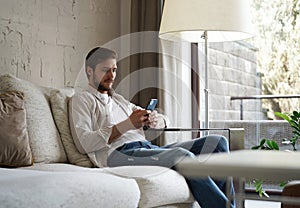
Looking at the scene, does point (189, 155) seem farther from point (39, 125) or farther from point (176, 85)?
point (176, 85)

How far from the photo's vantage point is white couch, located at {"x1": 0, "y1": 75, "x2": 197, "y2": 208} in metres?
1.66

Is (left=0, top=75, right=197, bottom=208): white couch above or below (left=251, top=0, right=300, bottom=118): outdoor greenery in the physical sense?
below

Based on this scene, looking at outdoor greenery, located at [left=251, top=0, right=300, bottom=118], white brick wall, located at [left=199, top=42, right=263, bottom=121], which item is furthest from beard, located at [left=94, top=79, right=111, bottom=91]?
outdoor greenery, located at [left=251, top=0, right=300, bottom=118]

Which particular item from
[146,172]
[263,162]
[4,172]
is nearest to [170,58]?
[146,172]

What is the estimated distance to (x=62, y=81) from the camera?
3.45m

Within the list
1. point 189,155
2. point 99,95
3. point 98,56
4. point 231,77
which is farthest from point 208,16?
point 231,77

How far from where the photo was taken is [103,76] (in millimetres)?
2861

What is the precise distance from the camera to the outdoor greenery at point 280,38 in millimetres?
4070

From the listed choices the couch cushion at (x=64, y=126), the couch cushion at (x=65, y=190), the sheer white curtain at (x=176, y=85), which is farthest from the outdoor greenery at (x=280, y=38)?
the couch cushion at (x=65, y=190)

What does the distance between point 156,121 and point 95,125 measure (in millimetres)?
320

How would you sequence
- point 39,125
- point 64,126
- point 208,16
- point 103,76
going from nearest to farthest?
point 39,125 < point 64,126 < point 103,76 < point 208,16

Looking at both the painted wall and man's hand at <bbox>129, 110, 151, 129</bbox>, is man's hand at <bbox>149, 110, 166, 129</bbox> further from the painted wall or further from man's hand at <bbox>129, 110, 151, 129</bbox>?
the painted wall

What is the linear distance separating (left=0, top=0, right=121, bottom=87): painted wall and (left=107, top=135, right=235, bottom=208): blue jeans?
89cm

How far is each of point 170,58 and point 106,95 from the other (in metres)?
1.01
